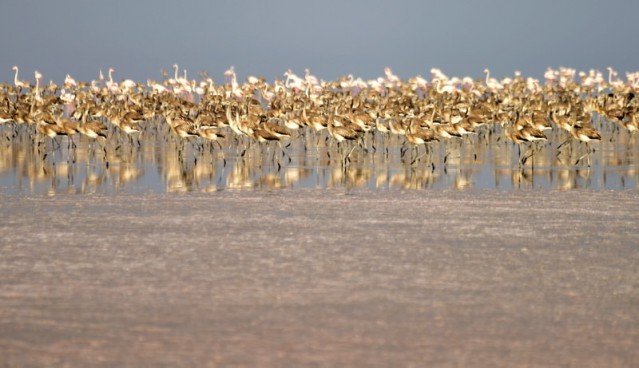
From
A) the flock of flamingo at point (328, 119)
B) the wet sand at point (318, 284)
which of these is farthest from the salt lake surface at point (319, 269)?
the flock of flamingo at point (328, 119)

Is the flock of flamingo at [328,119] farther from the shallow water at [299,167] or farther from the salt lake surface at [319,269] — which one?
the salt lake surface at [319,269]

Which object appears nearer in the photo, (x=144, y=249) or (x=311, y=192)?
(x=144, y=249)

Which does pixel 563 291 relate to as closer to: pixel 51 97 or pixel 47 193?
pixel 47 193

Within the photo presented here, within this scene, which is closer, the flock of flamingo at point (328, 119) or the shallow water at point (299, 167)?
the shallow water at point (299, 167)

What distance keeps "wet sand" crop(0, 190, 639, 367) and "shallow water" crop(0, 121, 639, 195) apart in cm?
305

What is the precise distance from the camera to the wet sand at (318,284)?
26.8 ft

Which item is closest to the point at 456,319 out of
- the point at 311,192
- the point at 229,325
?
the point at 229,325

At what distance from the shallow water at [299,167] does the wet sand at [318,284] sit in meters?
3.05

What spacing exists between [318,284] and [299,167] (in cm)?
1236

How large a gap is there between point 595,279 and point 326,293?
2473 mm

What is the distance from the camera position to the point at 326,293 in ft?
32.7

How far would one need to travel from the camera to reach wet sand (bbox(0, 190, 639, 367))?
26.8 ft

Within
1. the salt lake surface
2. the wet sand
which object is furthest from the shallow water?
the wet sand

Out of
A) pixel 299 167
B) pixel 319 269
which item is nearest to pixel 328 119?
pixel 299 167
